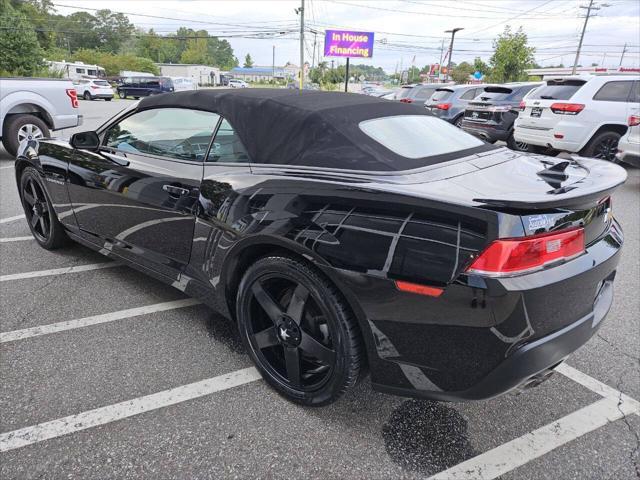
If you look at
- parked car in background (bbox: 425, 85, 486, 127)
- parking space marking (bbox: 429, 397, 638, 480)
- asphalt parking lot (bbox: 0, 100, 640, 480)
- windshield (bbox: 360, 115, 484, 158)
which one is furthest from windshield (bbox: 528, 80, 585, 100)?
parking space marking (bbox: 429, 397, 638, 480)

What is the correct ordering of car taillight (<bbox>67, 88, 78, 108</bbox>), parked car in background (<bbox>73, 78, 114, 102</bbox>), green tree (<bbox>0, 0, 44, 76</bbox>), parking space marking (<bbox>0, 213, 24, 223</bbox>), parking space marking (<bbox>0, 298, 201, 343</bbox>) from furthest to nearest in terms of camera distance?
parked car in background (<bbox>73, 78, 114, 102</bbox>) → green tree (<bbox>0, 0, 44, 76</bbox>) → car taillight (<bbox>67, 88, 78, 108</bbox>) → parking space marking (<bbox>0, 213, 24, 223</bbox>) → parking space marking (<bbox>0, 298, 201, 343</bbox>)

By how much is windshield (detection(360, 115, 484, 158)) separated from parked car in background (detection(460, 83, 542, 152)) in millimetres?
7975

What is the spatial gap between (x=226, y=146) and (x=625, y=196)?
6.80 metres

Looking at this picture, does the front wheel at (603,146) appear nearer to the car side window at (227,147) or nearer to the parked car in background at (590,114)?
the parked car in background at (590,114)

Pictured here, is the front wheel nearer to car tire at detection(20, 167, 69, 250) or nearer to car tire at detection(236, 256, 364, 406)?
car tire at detection(236, 256, 364, 406)

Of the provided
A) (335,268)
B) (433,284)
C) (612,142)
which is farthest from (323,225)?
(612,142)

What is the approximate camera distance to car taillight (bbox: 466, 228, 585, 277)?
156cm

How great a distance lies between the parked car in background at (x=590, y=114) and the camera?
7.82 meters

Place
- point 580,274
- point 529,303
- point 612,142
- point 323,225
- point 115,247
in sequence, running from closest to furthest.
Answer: point 529,303, point 580,274, point 323,225, point 115,247, point 612,142

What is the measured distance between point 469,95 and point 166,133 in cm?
1166

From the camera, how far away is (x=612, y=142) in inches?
314

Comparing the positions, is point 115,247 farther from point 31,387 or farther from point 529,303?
point 529,303

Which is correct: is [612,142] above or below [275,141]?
below

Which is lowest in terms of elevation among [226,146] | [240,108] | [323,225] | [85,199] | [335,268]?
[85,199]
